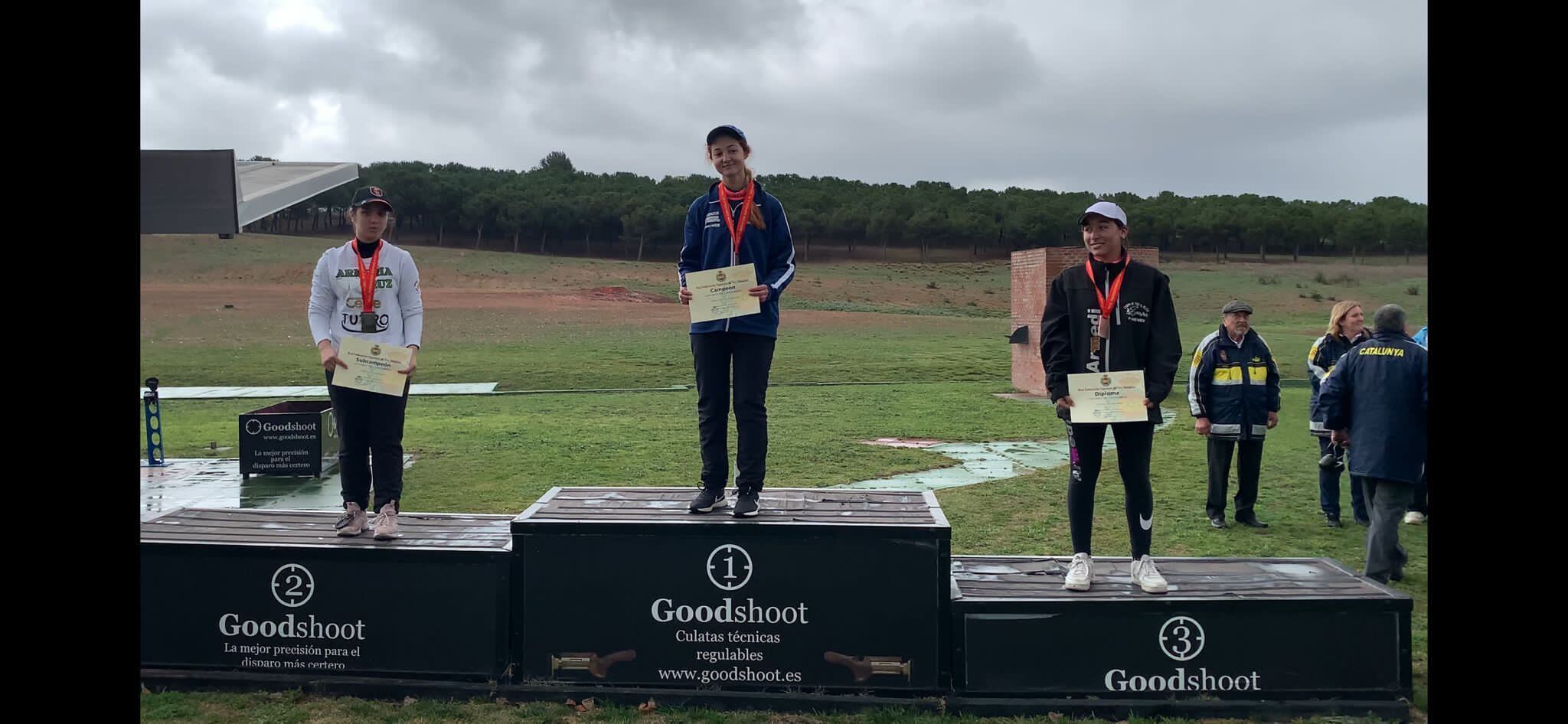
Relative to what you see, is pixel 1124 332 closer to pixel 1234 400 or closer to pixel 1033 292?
pixel 1234 400

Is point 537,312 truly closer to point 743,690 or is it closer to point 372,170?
point 743,690

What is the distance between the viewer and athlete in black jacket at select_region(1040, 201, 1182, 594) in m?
4.32

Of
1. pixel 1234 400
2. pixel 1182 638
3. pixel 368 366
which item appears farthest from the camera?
pixel 1234 400

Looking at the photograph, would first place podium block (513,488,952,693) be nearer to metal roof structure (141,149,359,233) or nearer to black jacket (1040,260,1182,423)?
black jacket (1040,260,1182,423)

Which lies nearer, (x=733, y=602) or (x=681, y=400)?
(x=733, y=602)

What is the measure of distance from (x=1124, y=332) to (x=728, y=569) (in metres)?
2.05

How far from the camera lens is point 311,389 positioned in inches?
858

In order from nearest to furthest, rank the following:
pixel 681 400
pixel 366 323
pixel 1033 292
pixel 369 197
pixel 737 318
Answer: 1. pixel 737 318
2. pixel 366 323
3. pixel 369 197
4. pixel 681 400
5. pixel 1033 292

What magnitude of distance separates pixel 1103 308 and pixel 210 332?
39131 mm

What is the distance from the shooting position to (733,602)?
420 cm

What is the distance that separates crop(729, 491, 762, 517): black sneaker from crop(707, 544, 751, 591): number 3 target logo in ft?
0.68

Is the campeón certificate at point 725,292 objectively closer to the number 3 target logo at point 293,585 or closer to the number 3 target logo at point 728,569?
the number 3 target logo at point 728,569

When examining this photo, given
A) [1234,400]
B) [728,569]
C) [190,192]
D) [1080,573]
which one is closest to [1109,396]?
[1080,573]
